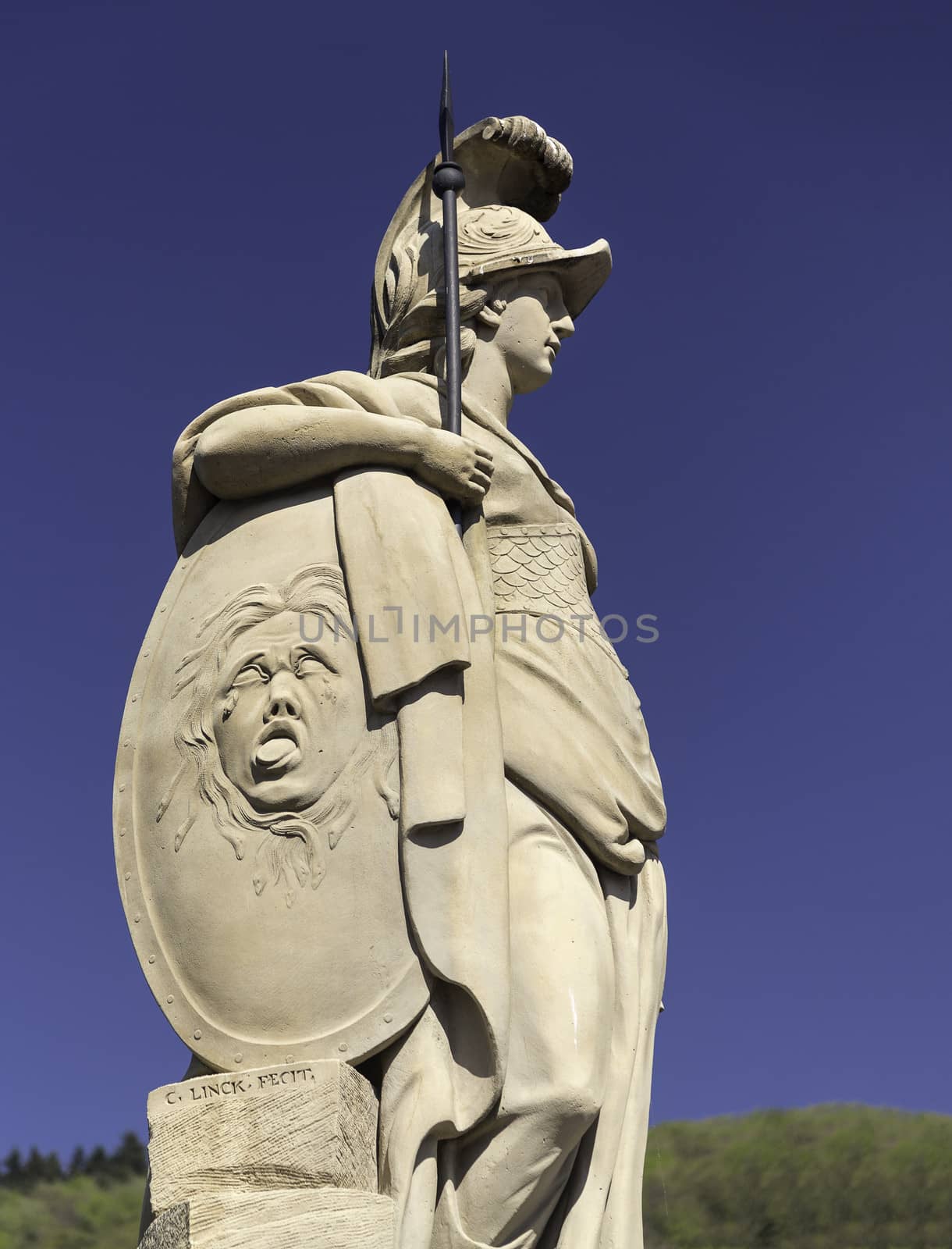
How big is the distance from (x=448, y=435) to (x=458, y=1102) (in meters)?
2.20

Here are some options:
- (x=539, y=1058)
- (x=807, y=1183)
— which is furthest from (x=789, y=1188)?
(x=539, y=1058)

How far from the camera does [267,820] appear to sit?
5.12 meters

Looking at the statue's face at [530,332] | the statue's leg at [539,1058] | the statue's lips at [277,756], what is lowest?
the statue's leg at [539,1058]

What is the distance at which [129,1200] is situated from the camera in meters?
21.0

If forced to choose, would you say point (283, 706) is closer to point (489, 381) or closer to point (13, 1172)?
point (489, 381)

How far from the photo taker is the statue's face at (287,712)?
514cm

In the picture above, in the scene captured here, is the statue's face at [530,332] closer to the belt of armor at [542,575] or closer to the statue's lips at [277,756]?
the belt of armor at [542,575]

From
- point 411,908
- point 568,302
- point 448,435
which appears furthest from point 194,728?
point 568,302

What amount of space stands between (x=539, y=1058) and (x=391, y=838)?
809 mm

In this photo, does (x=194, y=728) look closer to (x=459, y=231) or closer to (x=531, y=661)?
(x=531, y=661)

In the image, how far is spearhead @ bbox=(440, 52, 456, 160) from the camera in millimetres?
6578

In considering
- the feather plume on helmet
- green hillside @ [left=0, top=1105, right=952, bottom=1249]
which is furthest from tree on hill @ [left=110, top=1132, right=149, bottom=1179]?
the feather plume on helmet

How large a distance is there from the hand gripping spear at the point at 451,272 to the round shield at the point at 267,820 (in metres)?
0.61

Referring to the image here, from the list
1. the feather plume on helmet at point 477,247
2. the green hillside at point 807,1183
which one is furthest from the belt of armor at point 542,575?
the green hillside at point 807,1183
